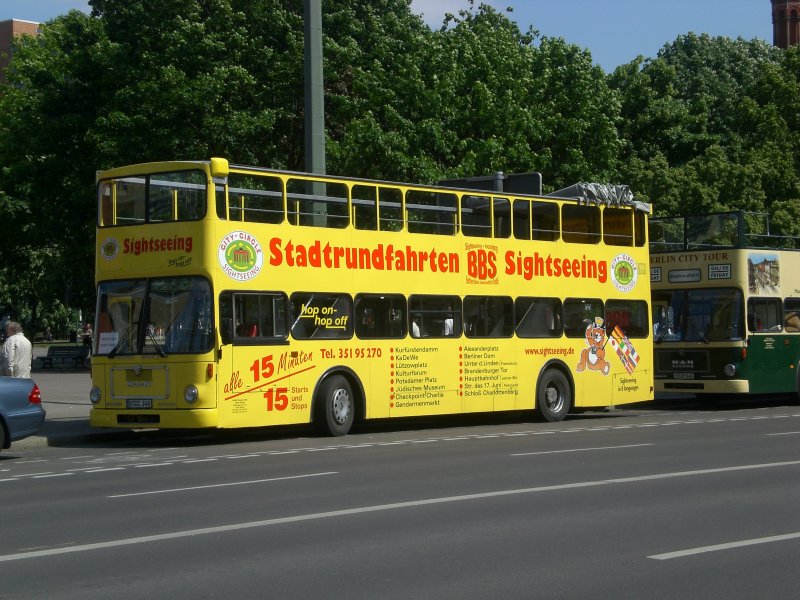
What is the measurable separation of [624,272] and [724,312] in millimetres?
3911

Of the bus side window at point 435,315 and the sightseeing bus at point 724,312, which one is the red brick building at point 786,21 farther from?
the bus side window at point 435,315

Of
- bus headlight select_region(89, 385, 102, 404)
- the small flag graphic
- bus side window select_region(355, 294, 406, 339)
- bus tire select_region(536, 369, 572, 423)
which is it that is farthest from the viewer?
the small flag graphic

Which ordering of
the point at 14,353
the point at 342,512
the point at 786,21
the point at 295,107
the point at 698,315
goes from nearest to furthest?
the point at 342,512 → the point at 14,353 → the point at 698,315 → the point at 295,107 → the point at 786,21

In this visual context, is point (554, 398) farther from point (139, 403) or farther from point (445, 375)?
point (139, 403)

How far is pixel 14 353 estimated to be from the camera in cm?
1989

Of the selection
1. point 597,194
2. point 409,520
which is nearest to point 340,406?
point 597,194

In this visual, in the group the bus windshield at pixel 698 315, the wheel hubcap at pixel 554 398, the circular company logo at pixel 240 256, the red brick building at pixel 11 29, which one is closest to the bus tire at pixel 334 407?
the circular company logo at pixel 240 256

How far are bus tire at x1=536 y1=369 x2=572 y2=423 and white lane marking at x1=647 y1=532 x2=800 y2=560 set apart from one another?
561 inches

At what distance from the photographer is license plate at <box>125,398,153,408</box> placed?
62.4 feet

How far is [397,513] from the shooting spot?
11.0 meters

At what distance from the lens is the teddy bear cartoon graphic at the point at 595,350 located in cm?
2505

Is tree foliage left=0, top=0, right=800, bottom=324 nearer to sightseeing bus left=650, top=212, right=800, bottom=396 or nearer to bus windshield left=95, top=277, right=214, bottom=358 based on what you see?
sightseeing bus left=650, top=212, right=800, bottom=396

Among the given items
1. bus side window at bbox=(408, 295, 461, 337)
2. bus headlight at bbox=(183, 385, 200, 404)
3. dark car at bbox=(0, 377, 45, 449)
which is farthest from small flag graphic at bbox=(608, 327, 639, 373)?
dark car at bbox=(0, 377, 45, 449)

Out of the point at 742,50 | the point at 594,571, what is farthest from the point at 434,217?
the point at 742,50
